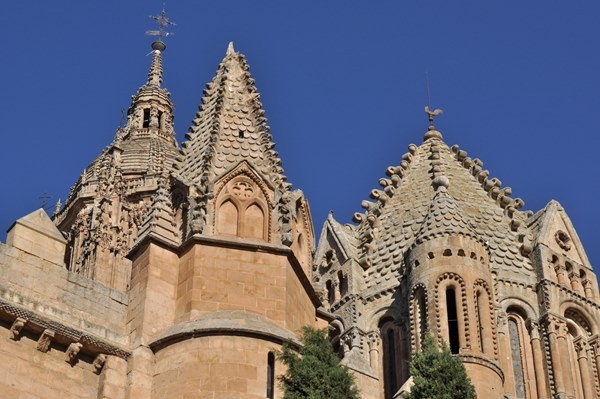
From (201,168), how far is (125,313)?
347 centimetres

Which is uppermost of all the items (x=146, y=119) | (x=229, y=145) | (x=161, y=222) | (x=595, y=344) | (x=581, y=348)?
(x=146, y=119)

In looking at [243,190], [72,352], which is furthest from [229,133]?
[72,352]

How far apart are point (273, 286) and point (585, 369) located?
65.2 feet

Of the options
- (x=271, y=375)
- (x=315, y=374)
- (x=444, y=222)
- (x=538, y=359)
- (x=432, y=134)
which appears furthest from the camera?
(x=432, y=134)

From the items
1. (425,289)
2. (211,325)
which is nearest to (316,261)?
(425,289)

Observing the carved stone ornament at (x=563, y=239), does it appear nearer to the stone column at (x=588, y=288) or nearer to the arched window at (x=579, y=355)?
the stone column at (x=588, y=288)

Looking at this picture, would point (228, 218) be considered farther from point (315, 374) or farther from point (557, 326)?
point (557, 326)

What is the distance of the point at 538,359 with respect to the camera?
139 ft

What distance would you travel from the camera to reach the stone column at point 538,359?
41500 millimetres

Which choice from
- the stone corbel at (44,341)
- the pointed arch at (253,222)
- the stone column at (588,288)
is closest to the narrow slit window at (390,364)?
the stone column at (588,288)

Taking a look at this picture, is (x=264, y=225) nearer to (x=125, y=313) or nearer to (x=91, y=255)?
(x=125, y=313)

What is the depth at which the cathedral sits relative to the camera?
23.0m

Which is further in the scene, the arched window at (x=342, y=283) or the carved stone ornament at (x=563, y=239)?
the carved stone ornament at (x=563, y=239)

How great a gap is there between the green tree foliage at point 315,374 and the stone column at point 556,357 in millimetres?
19603
